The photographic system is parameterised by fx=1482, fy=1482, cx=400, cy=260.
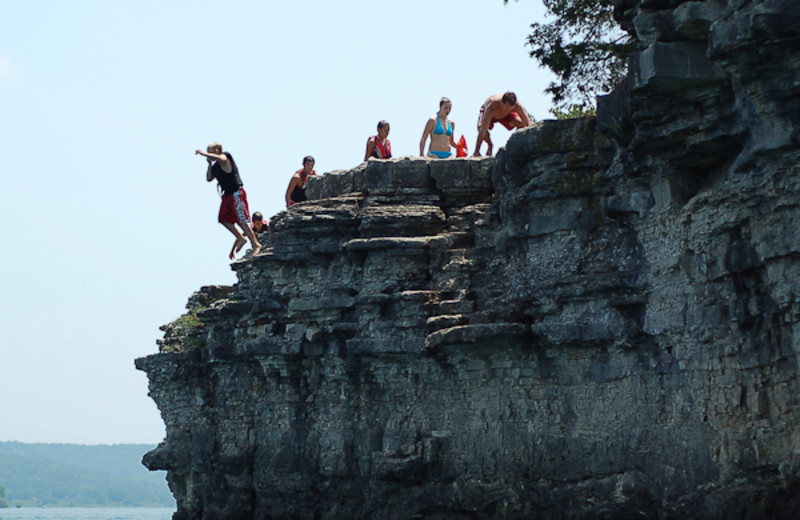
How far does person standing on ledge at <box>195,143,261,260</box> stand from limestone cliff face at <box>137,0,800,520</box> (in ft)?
3.23

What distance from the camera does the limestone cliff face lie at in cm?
2558

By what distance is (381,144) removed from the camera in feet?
120

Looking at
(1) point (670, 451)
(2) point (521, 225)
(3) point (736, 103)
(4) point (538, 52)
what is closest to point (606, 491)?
(1) point (670, 451)

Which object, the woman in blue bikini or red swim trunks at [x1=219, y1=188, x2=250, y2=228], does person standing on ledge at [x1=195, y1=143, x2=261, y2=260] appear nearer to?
red swim trunks at [x1=219, y1=188, x2=250, y2=228]

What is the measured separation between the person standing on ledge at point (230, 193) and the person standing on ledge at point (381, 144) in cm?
350

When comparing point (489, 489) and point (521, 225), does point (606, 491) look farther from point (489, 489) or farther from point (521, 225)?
point (521, 225)

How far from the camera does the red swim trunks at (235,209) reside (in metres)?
37.8

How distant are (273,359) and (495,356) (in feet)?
22.4

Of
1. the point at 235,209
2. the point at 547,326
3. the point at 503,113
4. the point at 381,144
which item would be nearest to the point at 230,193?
the point at 235,209

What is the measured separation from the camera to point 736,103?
85.2 feet

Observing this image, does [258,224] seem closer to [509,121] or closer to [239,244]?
[239,244]

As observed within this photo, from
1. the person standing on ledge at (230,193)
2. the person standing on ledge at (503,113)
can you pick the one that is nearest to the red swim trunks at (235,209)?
the person standing on ledge at (230,193)

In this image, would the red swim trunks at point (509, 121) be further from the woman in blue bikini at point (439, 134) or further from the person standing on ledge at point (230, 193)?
the person standing on ledge at point (230, 193)

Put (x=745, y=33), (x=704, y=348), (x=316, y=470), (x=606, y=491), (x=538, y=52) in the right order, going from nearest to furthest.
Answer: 1. (x=745, y=33)
2. (x=704, y=348)
3. (x=606, y=491)
4. (x=316, y=470)
5. (x=538, y=52)
